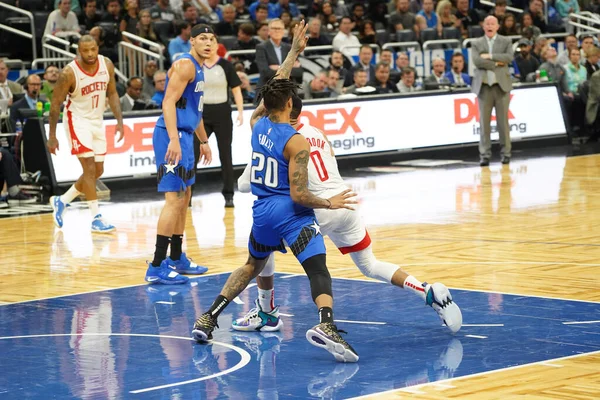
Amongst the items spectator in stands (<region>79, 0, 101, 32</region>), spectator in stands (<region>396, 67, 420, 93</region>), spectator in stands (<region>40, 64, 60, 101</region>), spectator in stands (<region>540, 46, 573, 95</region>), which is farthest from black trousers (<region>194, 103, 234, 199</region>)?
spectator in stands (<region>540, 46, 573, 95</region>)

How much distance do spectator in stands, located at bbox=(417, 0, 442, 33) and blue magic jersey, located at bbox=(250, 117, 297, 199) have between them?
17.5 meters

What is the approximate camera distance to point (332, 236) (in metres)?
7.61

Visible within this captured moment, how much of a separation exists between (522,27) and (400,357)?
1937 centimetres

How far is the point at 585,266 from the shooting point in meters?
9.62

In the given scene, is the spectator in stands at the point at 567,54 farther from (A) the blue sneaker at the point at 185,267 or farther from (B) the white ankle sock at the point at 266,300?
(B) the white ankle sock at the point at 266,300

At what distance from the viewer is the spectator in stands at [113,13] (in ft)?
68.1

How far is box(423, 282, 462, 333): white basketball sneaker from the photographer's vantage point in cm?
727

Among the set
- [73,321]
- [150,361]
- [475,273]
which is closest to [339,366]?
[150,361]

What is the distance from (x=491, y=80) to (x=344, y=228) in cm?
1088

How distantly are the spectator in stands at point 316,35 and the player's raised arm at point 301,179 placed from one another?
14.6m

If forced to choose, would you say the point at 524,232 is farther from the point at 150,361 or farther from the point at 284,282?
the point at 150,361

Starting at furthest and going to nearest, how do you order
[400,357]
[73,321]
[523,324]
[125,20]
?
[125,20] < [73,321] < [523,324] < [400,357]

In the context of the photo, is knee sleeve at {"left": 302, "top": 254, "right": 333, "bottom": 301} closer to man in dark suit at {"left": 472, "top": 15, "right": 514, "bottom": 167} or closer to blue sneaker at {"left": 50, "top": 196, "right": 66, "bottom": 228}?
blue sneaker at {"left": 50, "top": 196, "right": 66, "bottom": 228}

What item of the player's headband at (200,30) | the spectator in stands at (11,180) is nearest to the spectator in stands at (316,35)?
the spectator in stands at (11,180)
